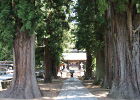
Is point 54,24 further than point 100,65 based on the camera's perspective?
Yes

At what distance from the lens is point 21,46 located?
970 centimetres

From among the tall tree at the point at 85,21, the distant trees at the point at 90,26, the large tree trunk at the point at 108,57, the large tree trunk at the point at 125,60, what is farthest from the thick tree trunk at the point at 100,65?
the large tree trunk at the point at 125,60

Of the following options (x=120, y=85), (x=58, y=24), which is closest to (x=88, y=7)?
(x=58, y=24)

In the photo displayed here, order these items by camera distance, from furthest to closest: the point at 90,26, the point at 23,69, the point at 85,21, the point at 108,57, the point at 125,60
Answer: the point at 90,26 < the point at 85,21 < the point at 108,57 < the point at 23,69 < the point at 125,60

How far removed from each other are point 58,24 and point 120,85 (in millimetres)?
11363

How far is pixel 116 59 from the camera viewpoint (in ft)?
31.9

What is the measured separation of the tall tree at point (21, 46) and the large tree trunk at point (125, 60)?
4143 millimetres

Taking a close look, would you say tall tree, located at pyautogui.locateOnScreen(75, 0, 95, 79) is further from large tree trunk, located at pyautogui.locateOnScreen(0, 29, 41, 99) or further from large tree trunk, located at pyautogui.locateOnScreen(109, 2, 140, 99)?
large tree trunk, located at pyautogui.locateOnScreen(0, 29, 41, 99)

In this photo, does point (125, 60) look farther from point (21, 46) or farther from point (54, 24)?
point (54, 24)

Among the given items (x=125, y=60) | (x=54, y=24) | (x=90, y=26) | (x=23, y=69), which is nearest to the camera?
(x=125, y=60)

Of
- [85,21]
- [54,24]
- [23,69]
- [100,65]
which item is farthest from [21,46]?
[54,24]

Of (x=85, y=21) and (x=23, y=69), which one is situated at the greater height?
(x=85, y=21)

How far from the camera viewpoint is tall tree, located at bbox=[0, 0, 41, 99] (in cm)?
929

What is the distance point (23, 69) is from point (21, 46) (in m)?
1.18
